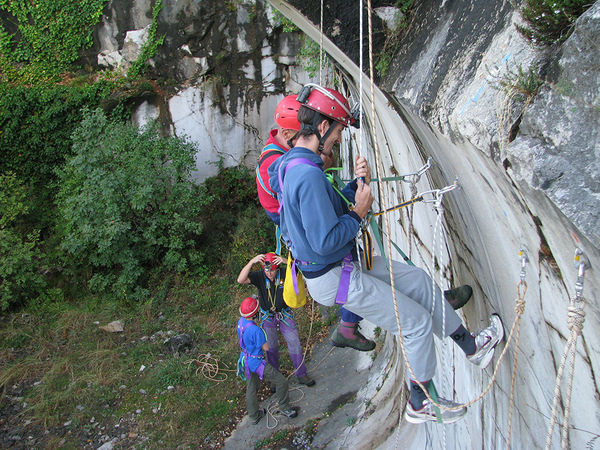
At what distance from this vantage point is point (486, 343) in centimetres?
255

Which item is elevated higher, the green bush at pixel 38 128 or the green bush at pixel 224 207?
the green bush at pixel 38 128

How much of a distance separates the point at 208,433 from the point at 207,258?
4.22 m

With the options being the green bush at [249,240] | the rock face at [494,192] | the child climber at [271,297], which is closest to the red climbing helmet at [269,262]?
the child climber at [271,297]

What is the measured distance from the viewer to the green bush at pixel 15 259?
300 inches

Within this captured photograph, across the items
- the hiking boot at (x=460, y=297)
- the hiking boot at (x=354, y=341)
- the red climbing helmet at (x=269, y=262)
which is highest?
the hiking boot at (x=460, y=297)

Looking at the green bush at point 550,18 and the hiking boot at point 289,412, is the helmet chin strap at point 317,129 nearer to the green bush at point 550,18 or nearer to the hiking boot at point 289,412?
the green bush at point 550,18

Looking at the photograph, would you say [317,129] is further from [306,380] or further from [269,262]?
[306,380]

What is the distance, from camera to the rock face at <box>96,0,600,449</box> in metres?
1.59

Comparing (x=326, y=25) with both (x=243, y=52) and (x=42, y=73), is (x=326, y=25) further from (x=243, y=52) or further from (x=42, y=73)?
(x=42, y=73)

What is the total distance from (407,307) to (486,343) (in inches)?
19.8

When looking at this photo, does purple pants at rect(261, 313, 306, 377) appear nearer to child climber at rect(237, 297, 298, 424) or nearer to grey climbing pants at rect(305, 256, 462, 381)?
child climber at rect(237, 297, 298, 424)

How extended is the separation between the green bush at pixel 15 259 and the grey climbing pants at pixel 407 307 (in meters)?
6.89

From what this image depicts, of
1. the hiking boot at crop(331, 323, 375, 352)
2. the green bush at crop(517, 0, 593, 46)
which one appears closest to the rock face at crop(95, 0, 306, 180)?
the hiking boot at crop(331, 323, 375, 352)

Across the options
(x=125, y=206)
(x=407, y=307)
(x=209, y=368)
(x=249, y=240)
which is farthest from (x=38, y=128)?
(x=407, y=307)
